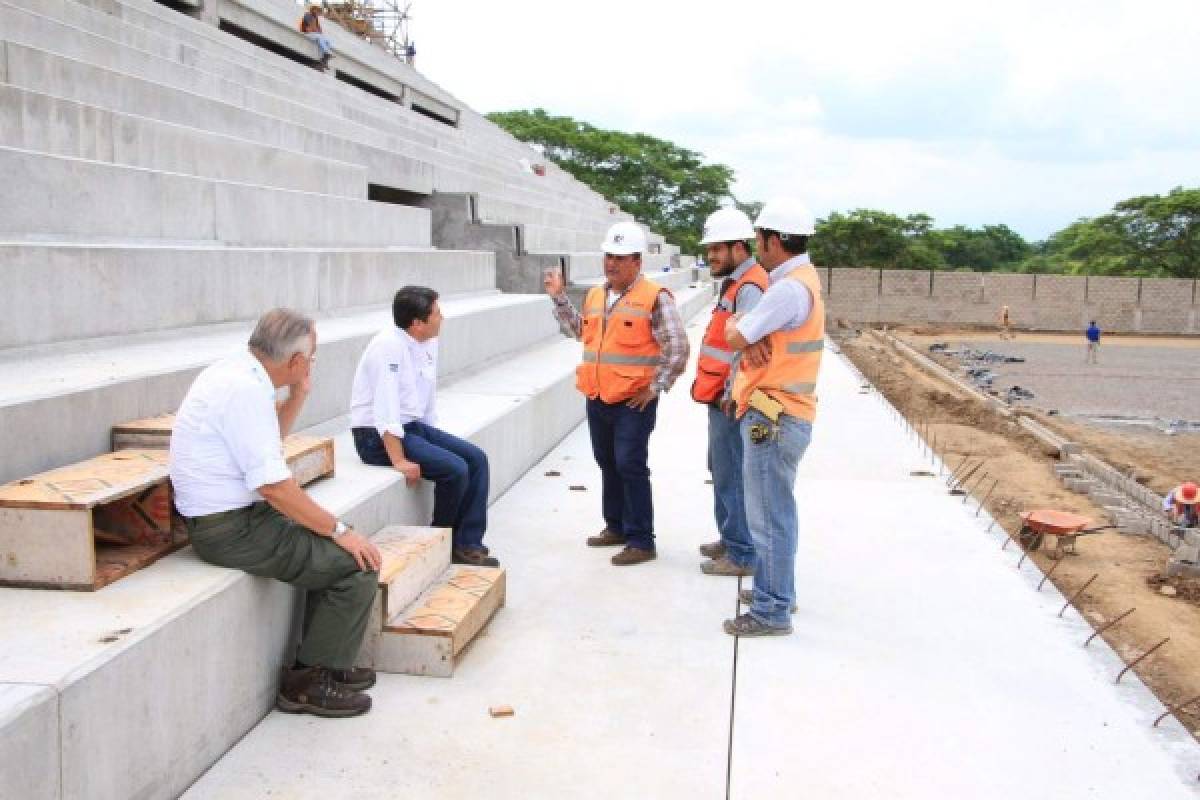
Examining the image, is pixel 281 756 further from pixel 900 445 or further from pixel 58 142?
pixel 900 445

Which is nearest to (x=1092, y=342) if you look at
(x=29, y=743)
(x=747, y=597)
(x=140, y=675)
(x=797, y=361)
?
(x=747, y=597)

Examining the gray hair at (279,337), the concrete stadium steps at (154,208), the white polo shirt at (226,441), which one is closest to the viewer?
the white polo shirt at (226,441)

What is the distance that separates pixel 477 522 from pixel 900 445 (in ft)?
15.6

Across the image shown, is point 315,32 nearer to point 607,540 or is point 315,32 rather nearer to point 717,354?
point 607,540

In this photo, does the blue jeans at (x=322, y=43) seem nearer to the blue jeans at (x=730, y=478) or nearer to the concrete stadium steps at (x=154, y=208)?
the concrete stadium steps at (x=154, y=208)

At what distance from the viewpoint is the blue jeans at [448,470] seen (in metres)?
4.77

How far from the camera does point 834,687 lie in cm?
384

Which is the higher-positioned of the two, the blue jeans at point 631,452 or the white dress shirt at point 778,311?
the white dress shirt at point 778,311

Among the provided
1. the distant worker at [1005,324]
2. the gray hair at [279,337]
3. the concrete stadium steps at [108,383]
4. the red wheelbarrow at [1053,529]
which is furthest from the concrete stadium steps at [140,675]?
the distant worker at [1005,324]

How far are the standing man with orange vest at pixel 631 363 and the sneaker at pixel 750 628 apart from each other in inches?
38.6

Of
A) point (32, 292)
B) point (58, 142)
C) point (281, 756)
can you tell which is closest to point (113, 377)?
point (32, 292)

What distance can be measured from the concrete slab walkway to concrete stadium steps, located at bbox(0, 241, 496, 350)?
1930mm

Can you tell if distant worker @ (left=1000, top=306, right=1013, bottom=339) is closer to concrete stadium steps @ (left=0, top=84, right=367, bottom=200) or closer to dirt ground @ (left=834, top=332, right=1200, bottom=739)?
dirt ground @ (left=834, top=332, right=1200, bottom=739)

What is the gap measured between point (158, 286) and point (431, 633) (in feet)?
7.70
